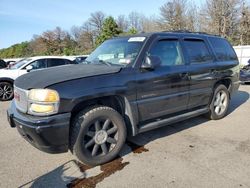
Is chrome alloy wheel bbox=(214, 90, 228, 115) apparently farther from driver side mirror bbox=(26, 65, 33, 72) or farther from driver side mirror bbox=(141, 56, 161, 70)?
driver side mirror bbox=(26, 65, 33, 72)

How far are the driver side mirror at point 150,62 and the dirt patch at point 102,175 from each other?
1462mm

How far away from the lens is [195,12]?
37.5 metres

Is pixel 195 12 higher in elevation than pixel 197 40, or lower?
higher

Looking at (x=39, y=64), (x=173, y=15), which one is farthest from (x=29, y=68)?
(x=173, y=15)

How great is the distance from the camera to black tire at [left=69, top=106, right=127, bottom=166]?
139 inches

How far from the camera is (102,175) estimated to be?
3.51 meters

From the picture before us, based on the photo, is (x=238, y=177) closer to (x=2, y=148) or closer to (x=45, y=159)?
(x=45, y=159)

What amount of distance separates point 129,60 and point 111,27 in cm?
3809

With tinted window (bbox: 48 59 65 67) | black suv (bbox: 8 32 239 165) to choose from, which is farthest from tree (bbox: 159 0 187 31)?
black suv (bbox: 8 32 239 165)

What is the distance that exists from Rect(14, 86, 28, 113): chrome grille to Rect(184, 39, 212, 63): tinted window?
3.00 m

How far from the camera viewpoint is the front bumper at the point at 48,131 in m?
3.23

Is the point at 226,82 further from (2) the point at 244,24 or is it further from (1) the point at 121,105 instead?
(2) the point at 244,24

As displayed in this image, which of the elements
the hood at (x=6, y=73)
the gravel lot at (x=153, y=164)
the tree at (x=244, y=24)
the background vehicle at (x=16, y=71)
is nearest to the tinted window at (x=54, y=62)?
the background vehicle at (x=16, y=71)

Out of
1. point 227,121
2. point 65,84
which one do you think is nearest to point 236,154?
point 227,121
